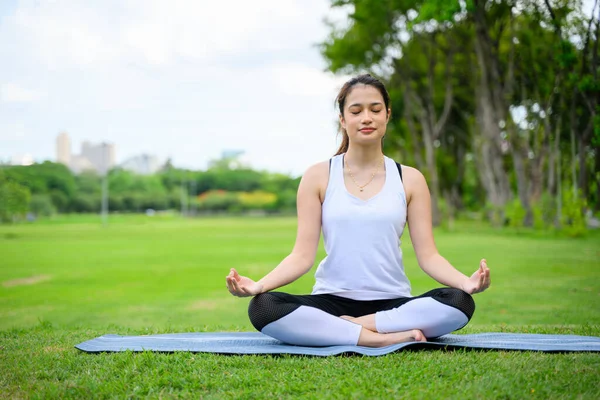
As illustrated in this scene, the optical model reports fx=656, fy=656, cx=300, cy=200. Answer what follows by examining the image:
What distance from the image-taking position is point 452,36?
74.0 ft

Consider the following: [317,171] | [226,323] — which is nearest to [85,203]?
[226,323]

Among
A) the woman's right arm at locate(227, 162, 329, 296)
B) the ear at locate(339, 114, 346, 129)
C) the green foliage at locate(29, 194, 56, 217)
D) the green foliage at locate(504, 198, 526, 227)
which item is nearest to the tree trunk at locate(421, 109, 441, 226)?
the green foliage at locate(504, 198, 526, 227)

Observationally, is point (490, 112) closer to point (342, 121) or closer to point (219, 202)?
point (342, 121)

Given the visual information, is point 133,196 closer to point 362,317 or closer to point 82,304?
point 82,304

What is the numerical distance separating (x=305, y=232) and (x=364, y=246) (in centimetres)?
35

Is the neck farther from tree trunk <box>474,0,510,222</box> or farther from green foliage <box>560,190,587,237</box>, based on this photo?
tree trunk <box>474,0,510,222</box>

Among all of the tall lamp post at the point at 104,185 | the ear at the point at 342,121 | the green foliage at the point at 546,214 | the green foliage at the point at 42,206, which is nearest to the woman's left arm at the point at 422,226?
the ear at the point at 342,121

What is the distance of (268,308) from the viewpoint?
3381mm

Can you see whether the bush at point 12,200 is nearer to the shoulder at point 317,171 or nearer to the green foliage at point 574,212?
the green foliage at point 574,212

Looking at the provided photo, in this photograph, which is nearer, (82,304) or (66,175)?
(82,304)

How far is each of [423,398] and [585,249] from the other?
1158cm

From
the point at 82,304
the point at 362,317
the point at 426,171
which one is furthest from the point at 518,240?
the point at 362,317

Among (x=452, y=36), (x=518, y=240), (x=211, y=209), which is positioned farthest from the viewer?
(x=211, y=209)

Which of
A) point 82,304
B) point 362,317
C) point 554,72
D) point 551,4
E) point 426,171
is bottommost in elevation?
point 82,304
